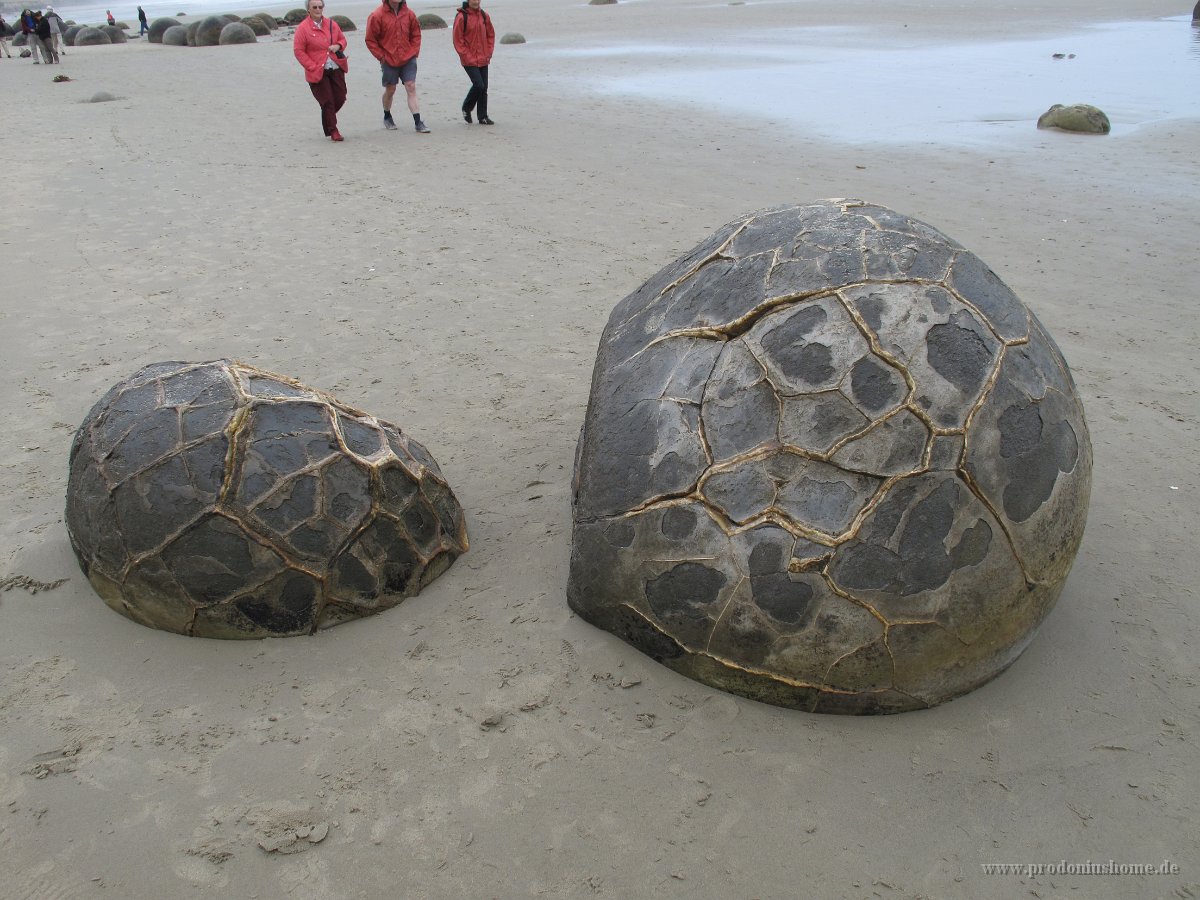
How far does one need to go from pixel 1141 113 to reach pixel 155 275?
36.1ft

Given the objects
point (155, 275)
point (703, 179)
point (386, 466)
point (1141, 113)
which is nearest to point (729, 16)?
point (1141, 113)

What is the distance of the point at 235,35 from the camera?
23.0 metres

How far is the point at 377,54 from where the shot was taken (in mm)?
10430

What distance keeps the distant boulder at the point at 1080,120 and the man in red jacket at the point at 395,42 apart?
7054 mm

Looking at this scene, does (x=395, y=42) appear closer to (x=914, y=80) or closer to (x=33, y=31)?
(x=914, y=80)

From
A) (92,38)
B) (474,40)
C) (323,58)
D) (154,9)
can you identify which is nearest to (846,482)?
(323,58)

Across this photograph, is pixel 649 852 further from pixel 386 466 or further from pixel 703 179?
pixel 703 179

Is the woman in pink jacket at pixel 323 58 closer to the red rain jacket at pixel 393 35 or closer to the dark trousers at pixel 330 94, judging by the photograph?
the dark trousers at pixel 330 94

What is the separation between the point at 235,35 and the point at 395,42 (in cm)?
1540

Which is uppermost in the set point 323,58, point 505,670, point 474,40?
point 474,40

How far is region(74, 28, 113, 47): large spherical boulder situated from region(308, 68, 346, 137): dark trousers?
2001cm

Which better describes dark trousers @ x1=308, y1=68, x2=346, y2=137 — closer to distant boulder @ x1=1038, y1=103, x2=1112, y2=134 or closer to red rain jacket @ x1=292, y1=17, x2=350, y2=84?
red rain jacket @ x1=292, y1=17, x2=350, y2=84

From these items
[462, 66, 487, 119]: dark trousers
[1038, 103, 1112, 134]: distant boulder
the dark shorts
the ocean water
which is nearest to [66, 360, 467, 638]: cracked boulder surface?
the dark shorts

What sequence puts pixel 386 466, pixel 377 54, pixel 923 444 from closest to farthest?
pixel 923 444 → pixel 386 466 → pixel 377 54
